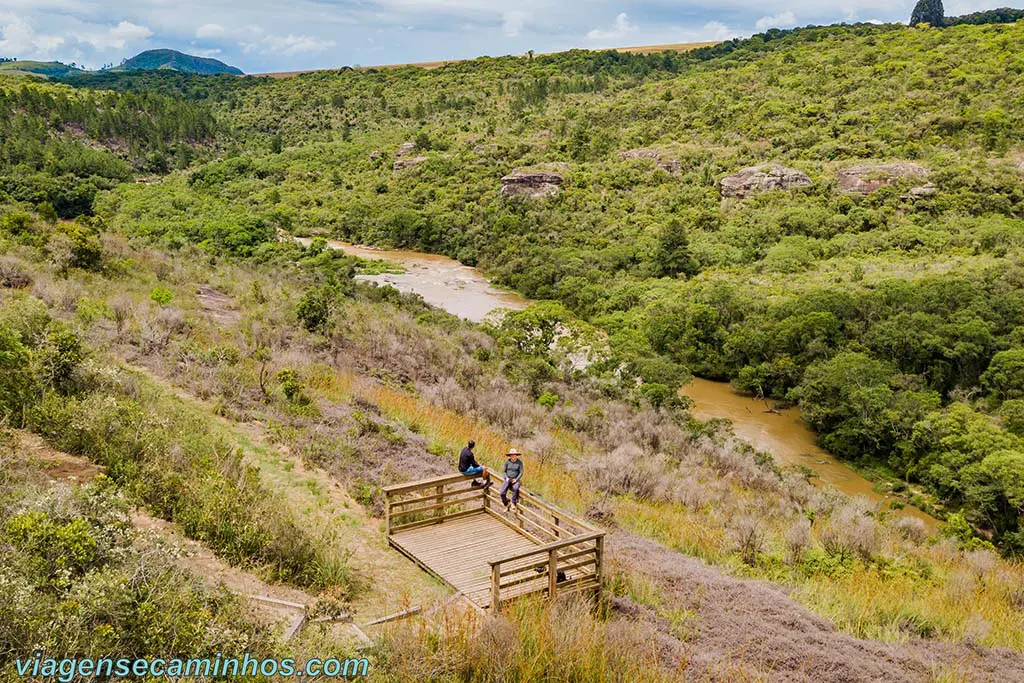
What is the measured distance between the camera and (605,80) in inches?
4050

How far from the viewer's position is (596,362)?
27109 millimetres

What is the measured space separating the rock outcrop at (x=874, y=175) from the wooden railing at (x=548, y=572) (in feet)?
165

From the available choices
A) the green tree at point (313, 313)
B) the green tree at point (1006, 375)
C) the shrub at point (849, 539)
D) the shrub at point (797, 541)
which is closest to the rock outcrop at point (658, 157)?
the green tree at point (1006, 375)

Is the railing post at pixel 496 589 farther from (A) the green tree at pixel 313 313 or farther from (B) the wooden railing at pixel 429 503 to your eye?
(A) the green tree at pixel 313 313

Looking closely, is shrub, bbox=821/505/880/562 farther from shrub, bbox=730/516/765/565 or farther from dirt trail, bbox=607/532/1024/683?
dirt trail, bbox=607/532/1024/683

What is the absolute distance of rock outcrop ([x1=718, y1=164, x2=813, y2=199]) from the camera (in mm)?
54719

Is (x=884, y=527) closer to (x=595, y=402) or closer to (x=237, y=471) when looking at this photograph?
(x=595, y=402)

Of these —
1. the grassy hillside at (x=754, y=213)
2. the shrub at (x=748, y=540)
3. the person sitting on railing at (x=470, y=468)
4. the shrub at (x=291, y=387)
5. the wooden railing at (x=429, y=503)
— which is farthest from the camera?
the grassy hillside at (x=754, y=213)

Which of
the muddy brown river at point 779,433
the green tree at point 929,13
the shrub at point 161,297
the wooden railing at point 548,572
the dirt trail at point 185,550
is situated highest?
the green tree at point 929,13

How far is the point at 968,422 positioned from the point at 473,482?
18050 mm

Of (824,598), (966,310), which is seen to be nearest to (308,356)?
(824,598)

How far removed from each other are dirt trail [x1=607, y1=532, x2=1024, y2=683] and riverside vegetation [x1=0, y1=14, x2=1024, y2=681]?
0.20 feet

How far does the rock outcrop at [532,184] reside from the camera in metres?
63.0

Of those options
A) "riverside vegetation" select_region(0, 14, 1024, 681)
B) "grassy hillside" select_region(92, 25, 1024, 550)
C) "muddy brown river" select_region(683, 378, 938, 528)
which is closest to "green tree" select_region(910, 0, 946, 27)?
"grassy hillside" select_region(92, 25, 1024, 550)
